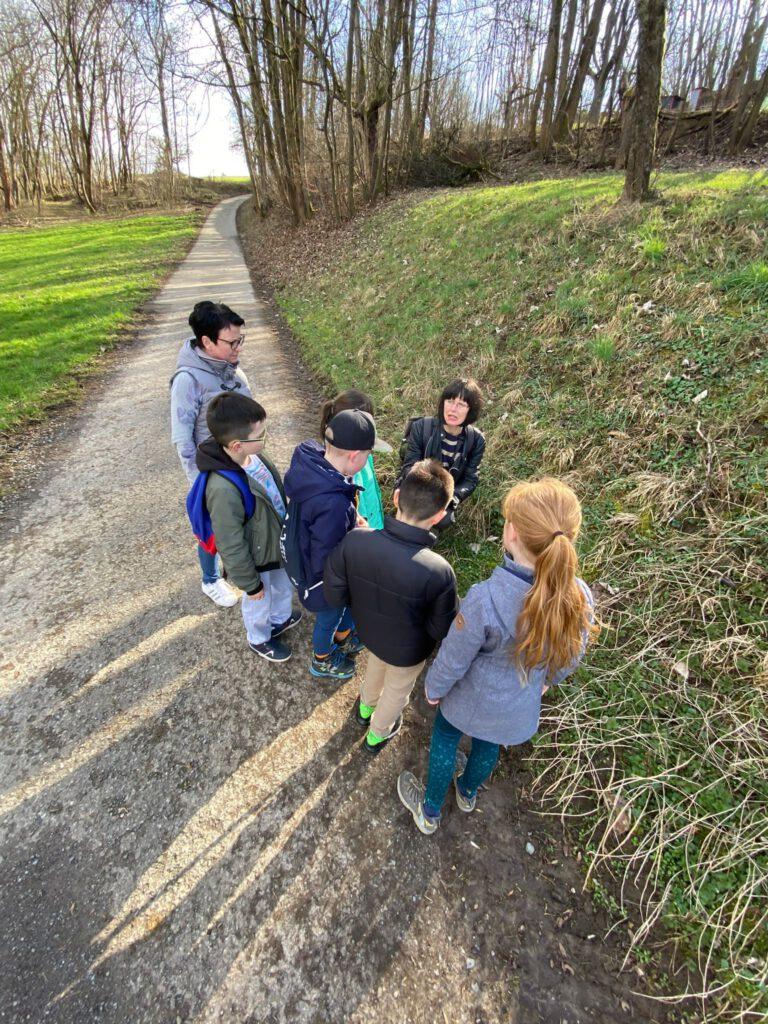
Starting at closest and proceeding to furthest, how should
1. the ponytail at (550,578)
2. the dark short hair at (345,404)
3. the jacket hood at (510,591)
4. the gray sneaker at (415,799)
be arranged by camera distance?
1. the ponytail at (550,578)
2. the jacket hood at (510,591)
3. the gray sneaker at (415,799)
4. the dark short hair at (345,404)

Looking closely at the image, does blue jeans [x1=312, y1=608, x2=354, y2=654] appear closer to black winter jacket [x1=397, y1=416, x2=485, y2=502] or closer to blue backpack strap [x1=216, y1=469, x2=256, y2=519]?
blue backpack strap [x1=216, y1=469, x2=256, y2=519]

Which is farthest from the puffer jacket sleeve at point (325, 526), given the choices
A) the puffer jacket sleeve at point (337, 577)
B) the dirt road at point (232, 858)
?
the dirt road at point (232, 858)

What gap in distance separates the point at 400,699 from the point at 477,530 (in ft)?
6.94

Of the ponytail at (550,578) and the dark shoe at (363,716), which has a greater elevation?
the ponytail at (550,578)

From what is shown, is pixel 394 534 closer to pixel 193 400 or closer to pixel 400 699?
pixel 400 699

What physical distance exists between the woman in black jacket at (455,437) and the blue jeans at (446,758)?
77.4 inches

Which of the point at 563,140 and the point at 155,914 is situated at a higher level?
the point at 563,140

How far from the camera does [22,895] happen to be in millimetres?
2107

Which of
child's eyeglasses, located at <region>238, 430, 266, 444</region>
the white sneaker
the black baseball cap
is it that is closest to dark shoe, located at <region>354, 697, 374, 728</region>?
the white sneaker

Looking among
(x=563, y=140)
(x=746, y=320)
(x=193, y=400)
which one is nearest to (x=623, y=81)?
(x=563, y=140)

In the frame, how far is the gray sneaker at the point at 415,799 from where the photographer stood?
244 cm

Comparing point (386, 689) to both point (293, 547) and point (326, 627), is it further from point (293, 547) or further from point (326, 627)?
point (293, 547)

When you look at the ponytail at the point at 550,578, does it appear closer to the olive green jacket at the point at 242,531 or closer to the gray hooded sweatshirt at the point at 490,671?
the gray hooded sweatshirt at the point at 490,671

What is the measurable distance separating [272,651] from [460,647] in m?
1.80
